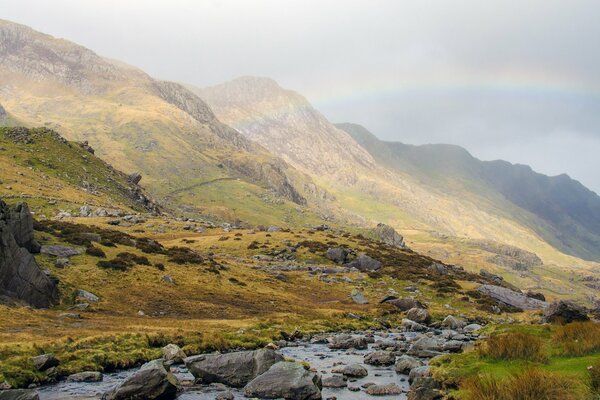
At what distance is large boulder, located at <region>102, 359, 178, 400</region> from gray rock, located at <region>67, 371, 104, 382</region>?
4237mm

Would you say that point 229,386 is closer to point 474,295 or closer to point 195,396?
point 195,396

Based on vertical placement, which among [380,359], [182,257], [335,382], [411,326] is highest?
[335,382]

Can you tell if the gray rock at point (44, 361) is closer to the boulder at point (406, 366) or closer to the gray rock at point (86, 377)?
the gray rock at point (86, 377)

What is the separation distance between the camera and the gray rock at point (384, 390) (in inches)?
958

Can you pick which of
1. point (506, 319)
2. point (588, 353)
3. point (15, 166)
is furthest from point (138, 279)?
point (15, 166)

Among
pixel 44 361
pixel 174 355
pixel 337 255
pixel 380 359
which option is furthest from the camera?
pixel 337 255

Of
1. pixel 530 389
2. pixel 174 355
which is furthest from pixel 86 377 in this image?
pixel 530 389

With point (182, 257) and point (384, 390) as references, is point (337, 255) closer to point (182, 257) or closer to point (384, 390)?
point (182, 257)

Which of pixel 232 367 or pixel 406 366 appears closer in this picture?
pixel 232 367

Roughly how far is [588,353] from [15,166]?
136 meters

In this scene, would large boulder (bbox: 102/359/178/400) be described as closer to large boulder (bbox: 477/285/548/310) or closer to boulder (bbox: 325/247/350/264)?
boulder (bbox: 325/247/350/264)

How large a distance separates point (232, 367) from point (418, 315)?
36.8m

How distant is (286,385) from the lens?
2328 centimetres


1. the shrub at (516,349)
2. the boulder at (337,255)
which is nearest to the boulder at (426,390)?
the shrub at (516,349)
